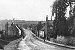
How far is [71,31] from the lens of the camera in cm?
4769

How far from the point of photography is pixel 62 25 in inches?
1836

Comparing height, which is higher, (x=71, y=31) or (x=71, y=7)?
(x=71, y=7)

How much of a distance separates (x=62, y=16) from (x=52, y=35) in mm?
6686

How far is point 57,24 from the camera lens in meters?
47.7

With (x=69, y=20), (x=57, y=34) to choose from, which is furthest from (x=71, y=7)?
(x=57, y=34)

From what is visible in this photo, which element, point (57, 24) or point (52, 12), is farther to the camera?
point (52, 12)

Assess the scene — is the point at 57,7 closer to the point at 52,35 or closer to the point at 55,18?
the point at 55,18

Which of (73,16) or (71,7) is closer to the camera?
(73,16)

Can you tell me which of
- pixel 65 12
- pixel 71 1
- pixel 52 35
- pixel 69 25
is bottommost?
pixel 52 35

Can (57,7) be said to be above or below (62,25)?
above

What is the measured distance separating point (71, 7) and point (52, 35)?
36.3 feet

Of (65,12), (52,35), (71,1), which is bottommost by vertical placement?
(52,35)

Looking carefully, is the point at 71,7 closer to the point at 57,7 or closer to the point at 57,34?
the point at 57,7

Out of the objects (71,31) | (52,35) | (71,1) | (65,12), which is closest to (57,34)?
(52,35)
